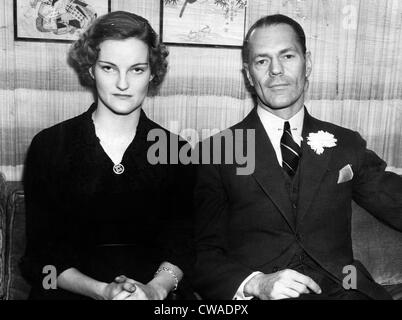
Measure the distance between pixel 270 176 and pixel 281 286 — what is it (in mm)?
333

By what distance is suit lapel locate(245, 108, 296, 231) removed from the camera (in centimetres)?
161

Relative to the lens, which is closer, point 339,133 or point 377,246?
point 339,133

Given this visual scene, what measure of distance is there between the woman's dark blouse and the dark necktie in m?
0.36

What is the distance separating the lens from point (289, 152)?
65.6 inches

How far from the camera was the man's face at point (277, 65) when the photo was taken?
5.43ft

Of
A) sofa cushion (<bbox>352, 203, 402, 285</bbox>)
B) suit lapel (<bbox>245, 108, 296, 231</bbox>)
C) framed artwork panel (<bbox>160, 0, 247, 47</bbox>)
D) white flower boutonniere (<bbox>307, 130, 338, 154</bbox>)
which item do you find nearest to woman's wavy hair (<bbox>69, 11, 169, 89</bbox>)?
framed artwork panel (<bbox>160, 0, 247, 47</bbox>)

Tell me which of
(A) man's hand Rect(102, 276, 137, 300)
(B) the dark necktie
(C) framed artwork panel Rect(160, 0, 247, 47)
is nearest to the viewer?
(A) man's hand Rect(102, 276, 137, 300)

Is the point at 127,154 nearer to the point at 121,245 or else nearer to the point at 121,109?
the point at 121,109

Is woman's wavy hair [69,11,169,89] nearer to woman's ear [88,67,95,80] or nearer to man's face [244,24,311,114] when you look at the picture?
woman's ear [88,67,95,80]

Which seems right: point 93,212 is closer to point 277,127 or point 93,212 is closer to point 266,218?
point 266,218

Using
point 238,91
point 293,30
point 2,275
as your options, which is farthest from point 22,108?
point 293,30

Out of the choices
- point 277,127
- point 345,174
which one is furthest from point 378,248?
point 277,127

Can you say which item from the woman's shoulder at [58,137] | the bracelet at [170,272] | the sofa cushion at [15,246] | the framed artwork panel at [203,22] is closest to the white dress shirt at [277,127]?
the framed artwork panel at [203,22]

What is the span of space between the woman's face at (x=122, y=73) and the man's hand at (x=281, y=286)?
0.64 meters
